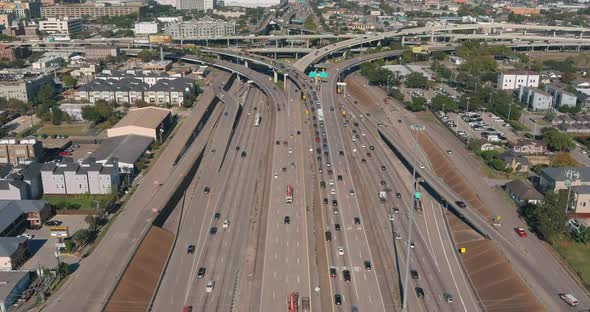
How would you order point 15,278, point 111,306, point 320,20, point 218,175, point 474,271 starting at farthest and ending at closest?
point 320,20 → point 218,175 → point 474,271 → point 15,278 → point 111,306

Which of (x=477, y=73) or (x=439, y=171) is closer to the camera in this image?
(x=439, y=171)

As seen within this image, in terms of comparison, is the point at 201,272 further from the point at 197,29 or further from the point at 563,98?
the point at 197,29

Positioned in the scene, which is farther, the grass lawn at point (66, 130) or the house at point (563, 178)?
the grass lawn at point (66, 130)

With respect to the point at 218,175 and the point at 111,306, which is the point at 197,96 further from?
the point at 111,306

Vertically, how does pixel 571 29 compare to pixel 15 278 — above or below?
above

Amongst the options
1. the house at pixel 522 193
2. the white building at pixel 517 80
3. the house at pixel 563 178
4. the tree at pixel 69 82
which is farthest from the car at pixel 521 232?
the tree at pixel 69 82

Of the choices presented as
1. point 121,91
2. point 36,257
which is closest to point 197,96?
point 121,91

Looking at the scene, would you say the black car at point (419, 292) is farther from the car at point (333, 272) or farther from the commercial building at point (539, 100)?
the commercial building at point (539, 100)
